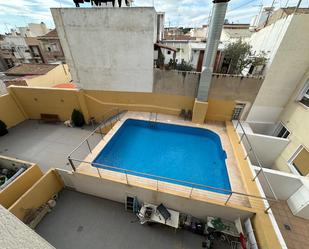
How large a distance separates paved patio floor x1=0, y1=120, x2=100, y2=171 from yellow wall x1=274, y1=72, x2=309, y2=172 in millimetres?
10752

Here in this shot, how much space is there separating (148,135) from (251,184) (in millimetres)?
5680

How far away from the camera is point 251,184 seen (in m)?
5.77

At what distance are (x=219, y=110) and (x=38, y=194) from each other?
10071 millimetres

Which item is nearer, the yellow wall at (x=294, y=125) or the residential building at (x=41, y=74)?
the yellow wall at (x=294, y=125)

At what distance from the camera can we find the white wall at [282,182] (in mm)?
6270

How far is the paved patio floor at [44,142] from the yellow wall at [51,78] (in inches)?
167

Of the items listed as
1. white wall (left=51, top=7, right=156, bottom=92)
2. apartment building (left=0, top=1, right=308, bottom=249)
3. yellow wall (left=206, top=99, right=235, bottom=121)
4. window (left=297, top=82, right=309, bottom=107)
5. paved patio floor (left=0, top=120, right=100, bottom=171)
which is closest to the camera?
apartment building (left=0, top=1, right=308, bottom=249)

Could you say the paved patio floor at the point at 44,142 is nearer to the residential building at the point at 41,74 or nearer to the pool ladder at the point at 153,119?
the pool ladder at the point at 153,119

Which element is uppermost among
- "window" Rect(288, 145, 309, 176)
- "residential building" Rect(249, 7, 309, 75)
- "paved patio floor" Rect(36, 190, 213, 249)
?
"residential building" Rect(249, 7, 309, 75)

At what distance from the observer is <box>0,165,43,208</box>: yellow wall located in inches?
219

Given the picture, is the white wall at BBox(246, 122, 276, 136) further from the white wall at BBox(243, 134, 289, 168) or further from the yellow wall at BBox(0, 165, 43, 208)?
the yellow wall at BBox(0, 165, 43, 208)

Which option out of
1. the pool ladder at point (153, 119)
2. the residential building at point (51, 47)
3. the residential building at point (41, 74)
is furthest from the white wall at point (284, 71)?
the residential building at point (51, 47)

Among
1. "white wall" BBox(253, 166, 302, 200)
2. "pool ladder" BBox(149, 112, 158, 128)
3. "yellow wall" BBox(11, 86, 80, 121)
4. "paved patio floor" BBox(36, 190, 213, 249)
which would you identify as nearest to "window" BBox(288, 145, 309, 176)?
"white wall" BBox(253, 166, 302, 200)

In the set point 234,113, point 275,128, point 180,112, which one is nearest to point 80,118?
point 180,112
